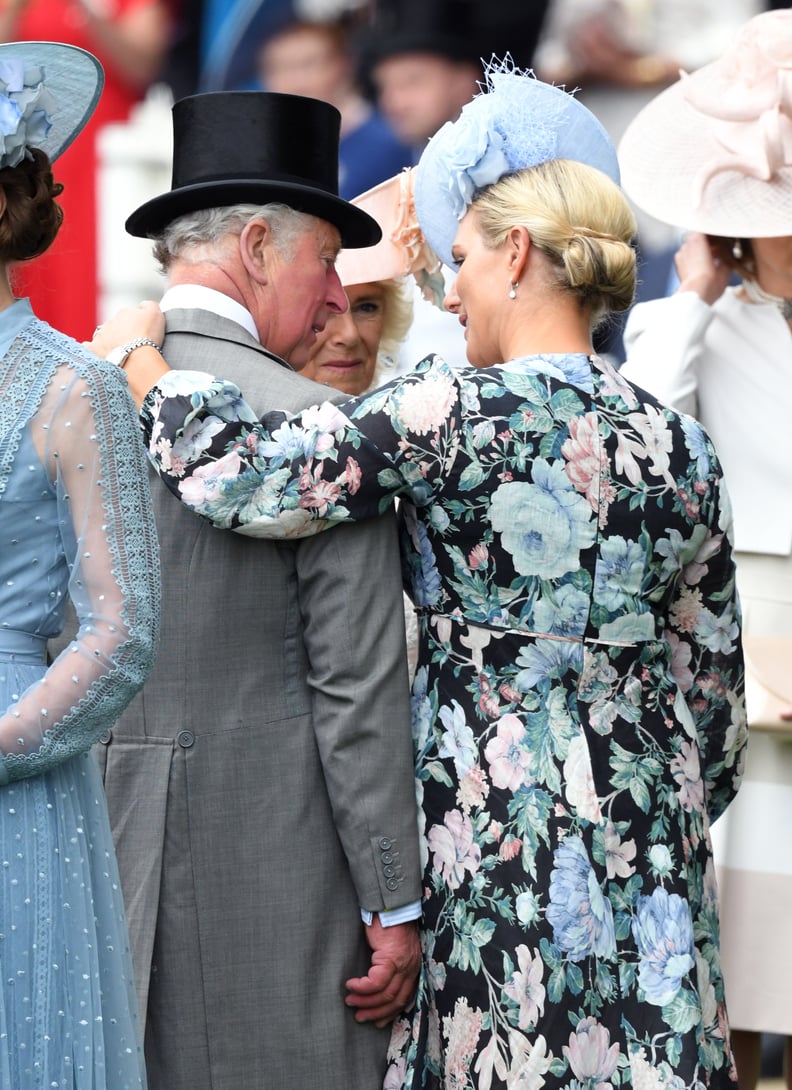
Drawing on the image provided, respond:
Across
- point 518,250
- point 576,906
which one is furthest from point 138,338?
point 576,906

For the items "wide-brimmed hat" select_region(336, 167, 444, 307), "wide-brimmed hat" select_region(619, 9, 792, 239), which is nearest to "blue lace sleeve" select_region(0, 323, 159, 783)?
"wide-brimmed hat" select_region(336, 167, 444, 307)

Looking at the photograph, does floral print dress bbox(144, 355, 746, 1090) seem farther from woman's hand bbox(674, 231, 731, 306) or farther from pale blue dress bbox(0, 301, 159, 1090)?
woman's hand bbox(674, 231, 731, 306)

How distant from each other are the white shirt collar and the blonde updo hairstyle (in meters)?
0.39

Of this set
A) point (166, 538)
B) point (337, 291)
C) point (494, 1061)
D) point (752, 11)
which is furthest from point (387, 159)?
point (494, 1061)

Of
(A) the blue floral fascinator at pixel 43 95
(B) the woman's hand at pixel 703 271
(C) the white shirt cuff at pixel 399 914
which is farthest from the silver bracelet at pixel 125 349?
(B) the woman's hand at pixel 703 271

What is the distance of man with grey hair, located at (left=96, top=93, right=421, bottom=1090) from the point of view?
2.24 metres

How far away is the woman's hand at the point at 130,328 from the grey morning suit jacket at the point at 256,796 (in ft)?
0.61

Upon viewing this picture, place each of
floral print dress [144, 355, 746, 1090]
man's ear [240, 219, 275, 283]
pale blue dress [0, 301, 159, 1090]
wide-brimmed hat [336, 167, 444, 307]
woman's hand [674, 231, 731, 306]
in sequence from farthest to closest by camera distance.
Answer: woman's hand [674, 231, 731, 306] → wide-brimmed hat [336, 167, 444, 307] → man's ear [240, 219, 275, 283] → floral print dress [144, 355, 746, 1090] → pale blue dress [0, 301, 159, 1090]

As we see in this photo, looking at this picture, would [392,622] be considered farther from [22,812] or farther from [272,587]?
[22,812]

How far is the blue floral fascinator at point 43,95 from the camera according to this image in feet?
6.02

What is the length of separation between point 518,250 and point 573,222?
0.09m

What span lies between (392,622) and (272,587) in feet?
0.60

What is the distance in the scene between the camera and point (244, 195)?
241 centimetres

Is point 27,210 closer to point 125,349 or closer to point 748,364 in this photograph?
point 125,349
